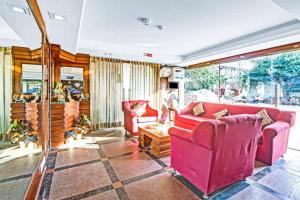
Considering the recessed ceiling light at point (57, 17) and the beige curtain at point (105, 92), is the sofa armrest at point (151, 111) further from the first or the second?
the recessed ceiling light at point (57, 17)

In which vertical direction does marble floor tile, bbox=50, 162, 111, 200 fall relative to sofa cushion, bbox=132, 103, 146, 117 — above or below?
below

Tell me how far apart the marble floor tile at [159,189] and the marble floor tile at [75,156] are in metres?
1.20

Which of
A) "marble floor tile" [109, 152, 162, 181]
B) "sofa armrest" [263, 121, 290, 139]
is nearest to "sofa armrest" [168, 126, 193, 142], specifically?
"marble floor tile" [109, 152, 162, 181]

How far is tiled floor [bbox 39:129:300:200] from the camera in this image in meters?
1.96

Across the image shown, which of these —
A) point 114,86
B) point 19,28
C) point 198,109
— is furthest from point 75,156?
point 198,109

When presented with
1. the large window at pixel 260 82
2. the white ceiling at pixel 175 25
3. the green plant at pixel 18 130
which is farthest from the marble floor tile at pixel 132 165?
the large window at pixel 260 82

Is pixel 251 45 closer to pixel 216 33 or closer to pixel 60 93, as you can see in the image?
pixel 216 33

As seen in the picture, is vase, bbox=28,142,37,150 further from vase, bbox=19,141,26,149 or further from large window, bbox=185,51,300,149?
large window, bbox=185,51,300,149

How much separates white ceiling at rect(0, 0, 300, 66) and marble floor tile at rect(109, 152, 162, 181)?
7.53 feet

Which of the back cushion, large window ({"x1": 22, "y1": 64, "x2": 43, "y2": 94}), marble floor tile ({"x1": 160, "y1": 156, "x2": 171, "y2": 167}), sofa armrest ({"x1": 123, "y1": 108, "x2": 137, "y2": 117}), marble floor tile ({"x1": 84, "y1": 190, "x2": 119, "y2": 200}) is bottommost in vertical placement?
marble floor tile ({"x1": 84, "y1": 190, "x2": 119, "y2": 200})

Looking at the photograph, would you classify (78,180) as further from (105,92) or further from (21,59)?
(105,92)

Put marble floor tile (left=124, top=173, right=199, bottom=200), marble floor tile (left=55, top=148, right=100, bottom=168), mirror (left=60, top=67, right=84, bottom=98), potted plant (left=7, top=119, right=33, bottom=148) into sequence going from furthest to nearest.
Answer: mirror (left=60, top=67, right=84, bottom=98)
marble floor tile (left=55, top=148, right=100, bottom=168)
potted plant (left=7, top=119, right=33, bottom=148)
marble floor tile (left=124, top=173, right=199, bottom=200)

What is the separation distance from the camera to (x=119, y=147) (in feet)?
11.6

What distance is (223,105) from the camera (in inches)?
172
